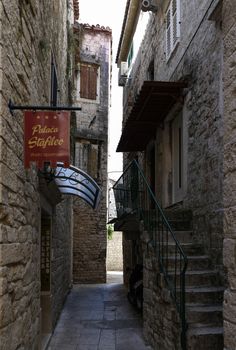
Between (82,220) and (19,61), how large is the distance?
1487 centimetres

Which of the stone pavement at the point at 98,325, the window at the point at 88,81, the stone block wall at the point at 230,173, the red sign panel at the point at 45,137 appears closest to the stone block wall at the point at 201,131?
the stone pavement at the point at 98,325

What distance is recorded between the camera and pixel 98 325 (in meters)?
9.12

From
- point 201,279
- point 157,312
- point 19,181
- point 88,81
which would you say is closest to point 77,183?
point 157,312

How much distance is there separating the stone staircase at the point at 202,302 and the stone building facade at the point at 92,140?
1086cm

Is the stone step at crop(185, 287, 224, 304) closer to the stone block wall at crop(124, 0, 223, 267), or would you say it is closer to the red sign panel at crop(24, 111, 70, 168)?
the stone block wall at crop(124, 0, 223, 267)

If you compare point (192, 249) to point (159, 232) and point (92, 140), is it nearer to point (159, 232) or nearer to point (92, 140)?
point (159, 232)

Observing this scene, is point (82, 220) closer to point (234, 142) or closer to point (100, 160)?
point (100, 160)

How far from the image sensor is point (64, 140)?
163 inches

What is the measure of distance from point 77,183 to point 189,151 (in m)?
2.18

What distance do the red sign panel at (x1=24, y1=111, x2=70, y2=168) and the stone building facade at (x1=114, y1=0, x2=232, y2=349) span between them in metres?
1.37

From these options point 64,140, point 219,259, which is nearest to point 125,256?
point 219,259

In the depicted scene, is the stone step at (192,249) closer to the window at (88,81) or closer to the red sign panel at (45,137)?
the red sign panel at (45,137)

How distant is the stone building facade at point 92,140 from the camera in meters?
18.2

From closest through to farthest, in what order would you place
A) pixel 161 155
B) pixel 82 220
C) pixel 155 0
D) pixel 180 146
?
pixel 180 146 → pixel 161 155 → pixel 155 0 → pixel 82 220
